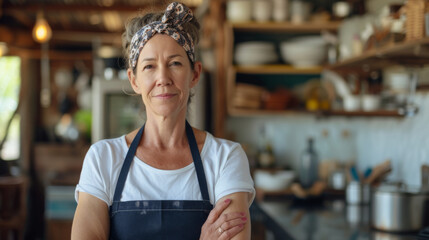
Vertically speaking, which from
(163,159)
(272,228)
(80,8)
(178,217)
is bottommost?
(272,228)

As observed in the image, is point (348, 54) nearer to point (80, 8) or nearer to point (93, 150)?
point (93, 150)

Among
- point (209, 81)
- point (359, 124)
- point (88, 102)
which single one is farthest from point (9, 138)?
point (359, 124)

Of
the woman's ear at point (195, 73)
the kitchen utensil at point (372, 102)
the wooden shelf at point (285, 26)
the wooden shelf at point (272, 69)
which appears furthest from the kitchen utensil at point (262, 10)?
the woman's ear at point (195, 73)

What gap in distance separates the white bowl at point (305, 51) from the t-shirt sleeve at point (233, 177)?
2781mm

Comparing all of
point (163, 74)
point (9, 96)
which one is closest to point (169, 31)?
point (163, 74)

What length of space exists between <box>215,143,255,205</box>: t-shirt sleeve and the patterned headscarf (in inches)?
13.5

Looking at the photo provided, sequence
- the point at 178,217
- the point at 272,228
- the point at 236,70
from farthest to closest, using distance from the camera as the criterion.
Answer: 1. the point at 236,70
2. the point at 272,228
3. the point at 178,217

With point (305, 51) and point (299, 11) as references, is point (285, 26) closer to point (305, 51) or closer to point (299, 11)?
point (299, 11)

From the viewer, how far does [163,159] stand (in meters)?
1.55

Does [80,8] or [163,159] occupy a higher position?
[80,8]

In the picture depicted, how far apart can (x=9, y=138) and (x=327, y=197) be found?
5.50 meters

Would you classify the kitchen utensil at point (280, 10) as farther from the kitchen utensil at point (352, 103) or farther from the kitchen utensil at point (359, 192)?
the kitchen utensil at point (359, 192)

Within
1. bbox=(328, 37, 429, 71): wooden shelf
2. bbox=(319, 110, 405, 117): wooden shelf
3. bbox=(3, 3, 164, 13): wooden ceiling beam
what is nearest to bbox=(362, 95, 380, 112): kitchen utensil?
bbox=(319, 110, 405, 117): wooden shelf

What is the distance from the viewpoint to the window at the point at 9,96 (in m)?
7.45
